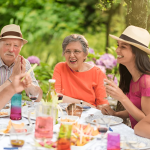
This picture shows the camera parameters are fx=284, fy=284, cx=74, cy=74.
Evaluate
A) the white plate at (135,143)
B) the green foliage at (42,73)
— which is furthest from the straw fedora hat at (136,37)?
the green foliage at (42,73)

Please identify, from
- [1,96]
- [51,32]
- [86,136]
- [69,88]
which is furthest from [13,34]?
[51,32]

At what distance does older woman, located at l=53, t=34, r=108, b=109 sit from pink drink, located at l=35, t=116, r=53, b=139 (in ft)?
5.44

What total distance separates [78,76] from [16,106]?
1428mm

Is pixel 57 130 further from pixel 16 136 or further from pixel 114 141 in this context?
pixel 114 141

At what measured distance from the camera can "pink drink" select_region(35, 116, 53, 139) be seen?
1820mm

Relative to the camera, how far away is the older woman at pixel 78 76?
3543 millimetres

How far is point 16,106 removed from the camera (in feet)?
7.75

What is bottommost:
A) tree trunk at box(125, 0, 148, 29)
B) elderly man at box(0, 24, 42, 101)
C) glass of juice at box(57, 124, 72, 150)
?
glass of juice at box(57, 124, 72, 150)

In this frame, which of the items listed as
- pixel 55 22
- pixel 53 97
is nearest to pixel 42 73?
pixel 55 22

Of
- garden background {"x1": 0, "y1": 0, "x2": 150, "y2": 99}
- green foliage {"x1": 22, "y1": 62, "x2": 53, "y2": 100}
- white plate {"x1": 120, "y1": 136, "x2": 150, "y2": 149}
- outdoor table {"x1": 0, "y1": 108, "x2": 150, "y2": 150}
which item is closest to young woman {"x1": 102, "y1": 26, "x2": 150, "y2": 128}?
outdoor table {"x1": 0, "y1": 108, "x2": 150, "y2": 150}

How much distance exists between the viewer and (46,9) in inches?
294

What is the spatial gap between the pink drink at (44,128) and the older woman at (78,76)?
166 centimetres

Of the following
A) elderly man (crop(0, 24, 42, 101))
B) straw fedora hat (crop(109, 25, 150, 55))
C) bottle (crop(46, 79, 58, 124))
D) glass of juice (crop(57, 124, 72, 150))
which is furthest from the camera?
elderly man (crop(0, 24, 42, 101))

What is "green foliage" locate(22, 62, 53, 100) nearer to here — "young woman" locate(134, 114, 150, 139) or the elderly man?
the elderly man
